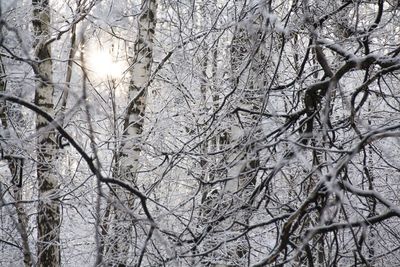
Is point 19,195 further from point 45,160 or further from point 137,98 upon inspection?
point 137,98

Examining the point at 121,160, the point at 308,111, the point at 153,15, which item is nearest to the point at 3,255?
the point at 121,160

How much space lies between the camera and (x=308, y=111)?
99.0 inches

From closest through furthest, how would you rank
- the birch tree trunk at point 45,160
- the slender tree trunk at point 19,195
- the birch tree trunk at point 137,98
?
1. the slender tree trunk at point 19,195
2. the birch tree trunk at point 45,160
3. the birch tree trunk at point 137,98

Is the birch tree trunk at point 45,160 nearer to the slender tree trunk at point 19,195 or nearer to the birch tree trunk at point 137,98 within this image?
the slender tree trunk at point 19,195

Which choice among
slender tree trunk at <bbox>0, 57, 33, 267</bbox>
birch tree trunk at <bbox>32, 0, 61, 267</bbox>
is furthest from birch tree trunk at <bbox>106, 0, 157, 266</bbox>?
slender tree trunk at <bbox>0, 57, 33, 267</bbox>

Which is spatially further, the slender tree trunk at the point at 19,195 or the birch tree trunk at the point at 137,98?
the birch tree trunk at the point at 137,98

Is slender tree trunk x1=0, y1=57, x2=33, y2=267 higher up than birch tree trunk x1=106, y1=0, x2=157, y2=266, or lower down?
lower down

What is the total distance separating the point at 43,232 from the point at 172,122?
1.76 meters

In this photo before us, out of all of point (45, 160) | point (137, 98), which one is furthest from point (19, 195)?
point (137, 98)

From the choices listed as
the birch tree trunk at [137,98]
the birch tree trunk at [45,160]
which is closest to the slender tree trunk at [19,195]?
the birch tree trunk at [45,160]

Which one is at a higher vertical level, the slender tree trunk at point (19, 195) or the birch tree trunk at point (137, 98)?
the birch tree trunk at point (137, 98)

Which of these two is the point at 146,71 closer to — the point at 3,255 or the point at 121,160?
the point at 121,160

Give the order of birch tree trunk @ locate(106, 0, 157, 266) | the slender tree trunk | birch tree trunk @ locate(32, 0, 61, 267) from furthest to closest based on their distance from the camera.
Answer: birch tree trunk @ locate(106, 0, 157, 266) < birch tree trunk @ locate(32, 0, 61, 267) < the slender tree trunk

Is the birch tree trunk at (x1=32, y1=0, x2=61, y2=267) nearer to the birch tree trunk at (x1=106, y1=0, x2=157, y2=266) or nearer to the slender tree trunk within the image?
the slender tree trunk
